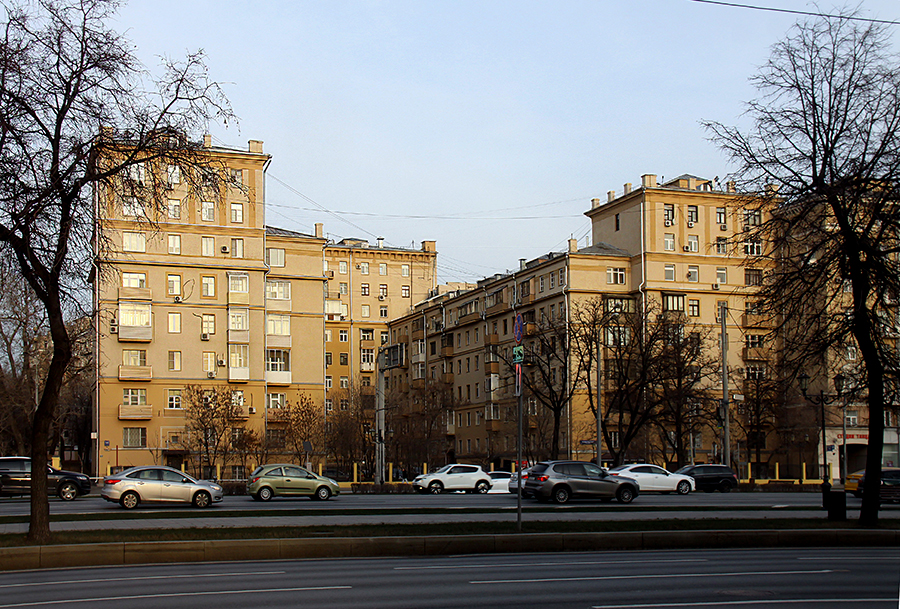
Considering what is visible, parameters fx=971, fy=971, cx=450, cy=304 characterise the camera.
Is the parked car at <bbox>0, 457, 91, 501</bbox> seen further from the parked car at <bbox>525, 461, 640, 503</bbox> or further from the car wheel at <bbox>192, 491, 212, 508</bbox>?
the parked car at <bbox>525, 461, 640, 503</bbox>

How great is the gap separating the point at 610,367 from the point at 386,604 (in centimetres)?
6464

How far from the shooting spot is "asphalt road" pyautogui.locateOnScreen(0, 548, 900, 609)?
1196cm

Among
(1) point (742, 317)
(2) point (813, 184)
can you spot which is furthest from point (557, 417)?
(2) point (813, 184)

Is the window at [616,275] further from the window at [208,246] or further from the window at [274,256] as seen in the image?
the window at [208,246]

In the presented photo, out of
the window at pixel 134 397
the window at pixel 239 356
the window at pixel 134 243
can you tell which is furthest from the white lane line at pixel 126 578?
the window at pixel 239 356

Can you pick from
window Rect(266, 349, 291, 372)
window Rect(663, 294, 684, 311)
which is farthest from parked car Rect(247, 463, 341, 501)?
window Rect(663, 294, 684, 311)

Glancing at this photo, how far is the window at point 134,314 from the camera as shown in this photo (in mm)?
72500

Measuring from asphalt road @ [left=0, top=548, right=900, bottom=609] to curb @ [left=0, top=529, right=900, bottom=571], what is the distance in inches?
29.9

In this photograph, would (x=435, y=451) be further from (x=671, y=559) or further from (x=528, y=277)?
(x=671, y=559)

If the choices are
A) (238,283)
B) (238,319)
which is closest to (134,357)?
(238,319)

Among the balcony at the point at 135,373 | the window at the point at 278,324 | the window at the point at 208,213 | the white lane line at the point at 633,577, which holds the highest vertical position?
the window at the point at 208,213

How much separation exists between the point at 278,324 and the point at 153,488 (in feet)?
150

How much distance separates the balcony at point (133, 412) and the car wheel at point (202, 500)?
38710mm

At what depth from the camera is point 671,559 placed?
57.8ft
